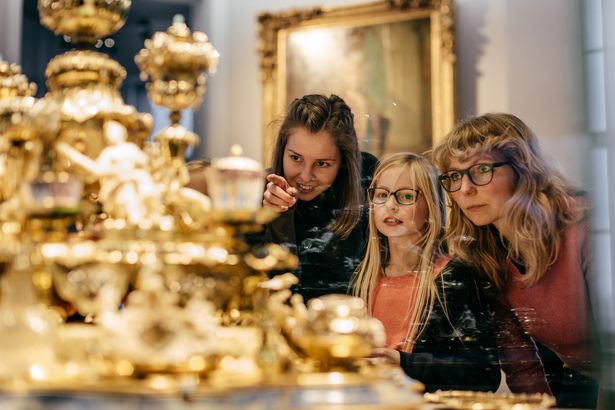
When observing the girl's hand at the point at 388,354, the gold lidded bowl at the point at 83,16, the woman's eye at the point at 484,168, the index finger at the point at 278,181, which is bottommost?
→ the girl's hand at the point at 388,354

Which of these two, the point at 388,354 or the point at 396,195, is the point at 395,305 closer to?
the point at 388,354

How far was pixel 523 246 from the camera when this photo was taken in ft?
8.38

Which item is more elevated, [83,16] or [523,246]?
[83,16]

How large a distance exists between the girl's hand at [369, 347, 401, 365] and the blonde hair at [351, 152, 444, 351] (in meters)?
0.04

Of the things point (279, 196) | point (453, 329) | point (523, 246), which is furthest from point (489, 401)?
point (279, 196)

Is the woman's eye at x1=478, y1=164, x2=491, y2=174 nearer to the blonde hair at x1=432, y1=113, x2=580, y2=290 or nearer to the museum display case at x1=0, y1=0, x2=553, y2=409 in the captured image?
the blonde hair at x1=432, y1=113, x2=580, y2=290

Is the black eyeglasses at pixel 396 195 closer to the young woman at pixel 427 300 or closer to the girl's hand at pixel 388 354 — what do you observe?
the young woman at pixel 427 300

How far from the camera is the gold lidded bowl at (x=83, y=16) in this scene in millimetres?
1936

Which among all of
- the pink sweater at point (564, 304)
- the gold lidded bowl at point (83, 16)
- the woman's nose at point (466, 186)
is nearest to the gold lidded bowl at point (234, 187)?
the gold lidded bowl at point (83, 16)

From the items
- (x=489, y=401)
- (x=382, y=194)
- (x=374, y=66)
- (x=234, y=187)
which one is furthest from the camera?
(x=374, y=66)

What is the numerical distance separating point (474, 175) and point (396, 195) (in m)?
0.23

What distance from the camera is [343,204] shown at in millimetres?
2637

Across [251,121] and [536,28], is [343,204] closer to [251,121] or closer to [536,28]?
[251,121]

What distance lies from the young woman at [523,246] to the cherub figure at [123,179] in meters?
1.07
